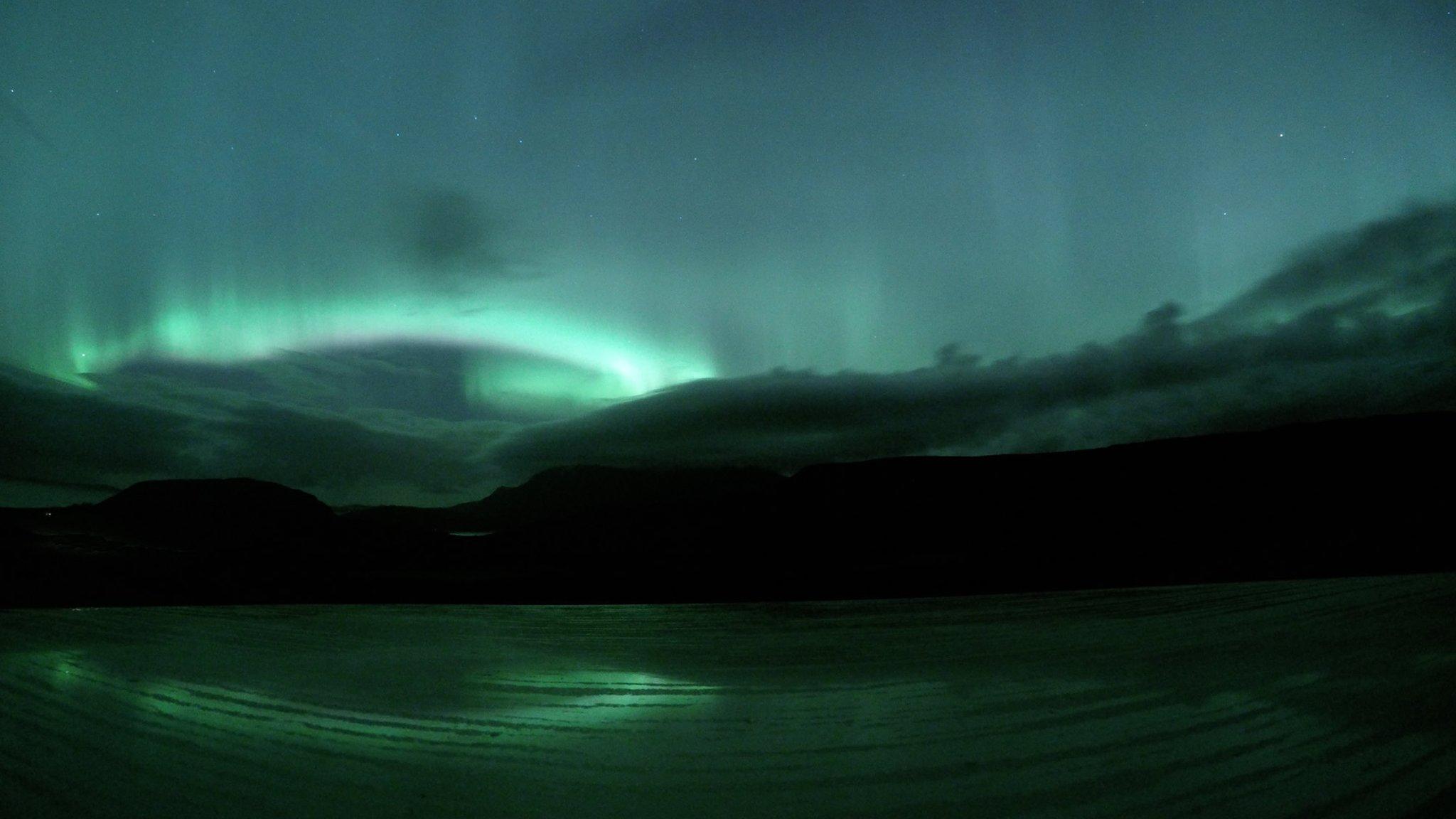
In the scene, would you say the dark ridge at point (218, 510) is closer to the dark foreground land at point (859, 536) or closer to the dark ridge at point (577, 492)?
the dark foreground land at point (859, 536)

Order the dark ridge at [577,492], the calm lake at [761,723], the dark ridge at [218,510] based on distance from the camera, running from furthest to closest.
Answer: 1. the dark ridge at [577,492]
2. the dark ridge at [218,510]
3. the calm lake at [761,723]

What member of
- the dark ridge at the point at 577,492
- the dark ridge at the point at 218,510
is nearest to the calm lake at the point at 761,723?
the dark ridge at the point at 218,510

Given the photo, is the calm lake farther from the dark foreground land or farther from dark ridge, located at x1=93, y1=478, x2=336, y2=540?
dark ridge, located at x1=93, y1=478, x2=336, y2=540

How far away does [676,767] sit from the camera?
10.9 feet

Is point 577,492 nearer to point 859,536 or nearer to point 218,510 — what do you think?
point 218,510

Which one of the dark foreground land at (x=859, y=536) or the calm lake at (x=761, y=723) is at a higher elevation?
the calm lake at (x=761, y=723)

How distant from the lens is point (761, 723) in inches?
162

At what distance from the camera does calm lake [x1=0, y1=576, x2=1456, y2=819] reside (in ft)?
9.36

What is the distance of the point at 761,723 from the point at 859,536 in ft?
143

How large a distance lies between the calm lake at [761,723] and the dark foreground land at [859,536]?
8160 millimetres

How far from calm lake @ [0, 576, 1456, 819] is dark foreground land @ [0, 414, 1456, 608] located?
816cm

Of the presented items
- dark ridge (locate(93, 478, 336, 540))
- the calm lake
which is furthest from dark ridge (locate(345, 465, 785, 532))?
the calm lake

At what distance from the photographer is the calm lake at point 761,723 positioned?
2.85 m

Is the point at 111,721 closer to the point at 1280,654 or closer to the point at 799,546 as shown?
the point at 1280,654
